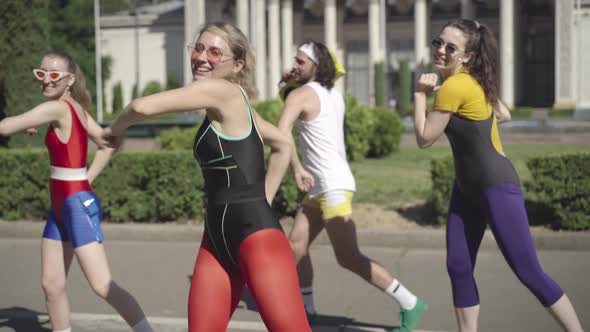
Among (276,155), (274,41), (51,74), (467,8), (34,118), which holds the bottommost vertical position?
(276,155)

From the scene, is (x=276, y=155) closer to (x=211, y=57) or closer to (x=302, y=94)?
(x=211, y=57)

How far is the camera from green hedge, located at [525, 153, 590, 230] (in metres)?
8.07

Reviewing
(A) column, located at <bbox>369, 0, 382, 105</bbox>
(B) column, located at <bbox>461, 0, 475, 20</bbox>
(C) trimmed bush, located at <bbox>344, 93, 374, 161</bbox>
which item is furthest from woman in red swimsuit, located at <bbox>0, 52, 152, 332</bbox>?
(B) column, located at <bbox>461, 0, 475, 20</bbox>

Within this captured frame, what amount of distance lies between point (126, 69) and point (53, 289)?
46.6 m

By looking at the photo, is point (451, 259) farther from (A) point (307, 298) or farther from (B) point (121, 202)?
(B) point (121, 202)

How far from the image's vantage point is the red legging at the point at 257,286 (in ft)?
10.3

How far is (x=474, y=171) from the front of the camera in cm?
410

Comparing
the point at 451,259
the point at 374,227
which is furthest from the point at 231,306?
the point at 374,227

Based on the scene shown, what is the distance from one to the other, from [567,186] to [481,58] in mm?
4433

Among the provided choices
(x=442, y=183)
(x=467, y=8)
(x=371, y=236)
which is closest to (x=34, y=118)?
(x=371, y=236)

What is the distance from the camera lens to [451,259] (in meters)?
4.19

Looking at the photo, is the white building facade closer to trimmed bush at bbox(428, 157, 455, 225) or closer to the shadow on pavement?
trimmed bush at bbox(428, 157, 455, 225)

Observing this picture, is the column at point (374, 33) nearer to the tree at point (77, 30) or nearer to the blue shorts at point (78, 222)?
the tree at point (77, 30)

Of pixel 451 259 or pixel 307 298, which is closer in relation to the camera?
pixel 451 259
